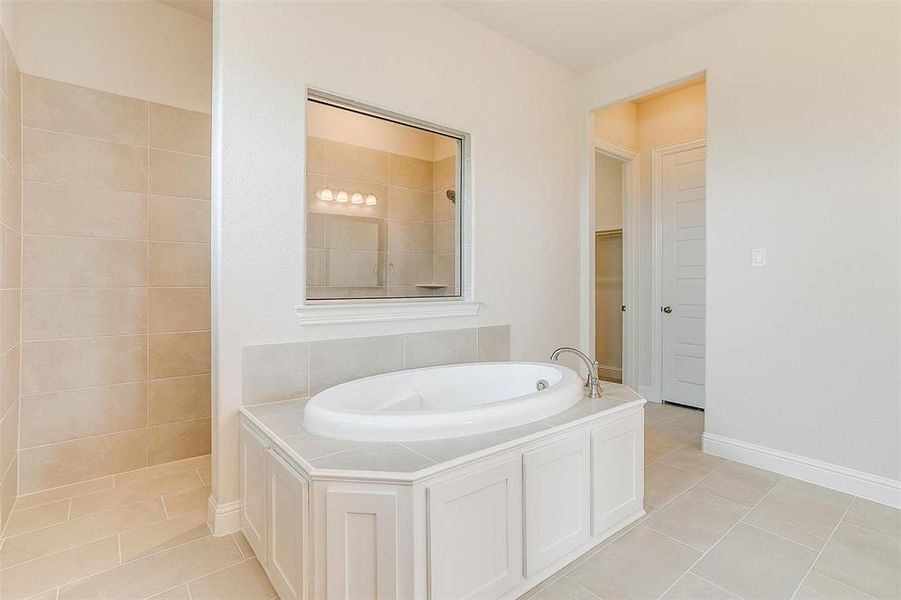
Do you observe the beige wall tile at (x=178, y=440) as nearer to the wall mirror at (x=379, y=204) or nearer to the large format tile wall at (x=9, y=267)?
the large format tile wall at (x=9, y=267)

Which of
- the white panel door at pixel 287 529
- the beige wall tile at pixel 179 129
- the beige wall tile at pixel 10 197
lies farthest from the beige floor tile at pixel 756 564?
the beige wall tile at pixel 179 129

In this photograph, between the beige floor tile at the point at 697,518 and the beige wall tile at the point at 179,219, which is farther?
the beige wall tile at the point at 179,219

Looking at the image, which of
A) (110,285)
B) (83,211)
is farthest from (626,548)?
(83,211)

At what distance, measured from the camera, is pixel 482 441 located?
4.67 ft

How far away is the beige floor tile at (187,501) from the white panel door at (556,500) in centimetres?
153

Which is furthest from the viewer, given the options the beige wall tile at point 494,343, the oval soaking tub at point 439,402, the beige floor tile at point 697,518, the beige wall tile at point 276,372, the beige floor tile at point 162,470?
the beige wall tile at point 494,343

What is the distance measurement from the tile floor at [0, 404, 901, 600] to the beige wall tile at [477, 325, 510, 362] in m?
1.08

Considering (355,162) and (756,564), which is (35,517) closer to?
(355,162)

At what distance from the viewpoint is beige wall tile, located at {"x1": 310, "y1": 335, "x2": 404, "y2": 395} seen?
209cm

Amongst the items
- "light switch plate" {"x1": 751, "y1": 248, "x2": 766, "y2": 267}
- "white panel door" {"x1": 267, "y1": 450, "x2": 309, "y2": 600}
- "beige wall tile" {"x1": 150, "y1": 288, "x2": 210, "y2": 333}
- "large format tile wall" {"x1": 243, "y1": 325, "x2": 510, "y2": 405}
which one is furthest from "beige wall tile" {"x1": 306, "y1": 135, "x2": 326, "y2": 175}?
"light switch plate" {"x1": 751, "y1": 248, "x2": 766, "y2": 267}

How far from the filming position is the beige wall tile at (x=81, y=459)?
2162 mm

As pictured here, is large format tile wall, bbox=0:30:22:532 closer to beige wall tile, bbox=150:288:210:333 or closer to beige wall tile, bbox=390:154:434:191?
beige wall tile, bbox=150:288:210:333

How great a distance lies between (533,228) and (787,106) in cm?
154

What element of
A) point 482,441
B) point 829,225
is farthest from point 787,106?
point 482,441
